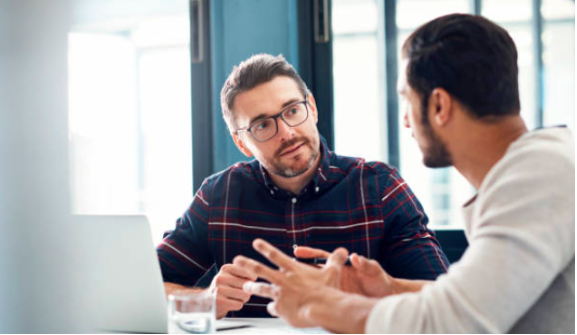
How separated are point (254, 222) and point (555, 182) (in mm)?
1008

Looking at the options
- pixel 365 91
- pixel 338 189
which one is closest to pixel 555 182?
pixel 338 189

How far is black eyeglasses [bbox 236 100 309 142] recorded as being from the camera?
5.30ft

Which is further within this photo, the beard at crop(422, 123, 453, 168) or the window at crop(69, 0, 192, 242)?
the window at crop(69, 0, 192, 242)

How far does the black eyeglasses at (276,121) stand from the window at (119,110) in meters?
1.00

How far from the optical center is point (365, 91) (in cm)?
227

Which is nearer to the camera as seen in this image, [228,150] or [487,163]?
[487,163]

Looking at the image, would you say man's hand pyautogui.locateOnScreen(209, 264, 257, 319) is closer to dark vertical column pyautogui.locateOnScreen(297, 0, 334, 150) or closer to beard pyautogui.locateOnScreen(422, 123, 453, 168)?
beard pyautogui.locateOnScreen(422, 123, 453, 168)

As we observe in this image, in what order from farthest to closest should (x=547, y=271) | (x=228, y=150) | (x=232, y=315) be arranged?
(x=228, y=150) < (x=232, y=315) < (x=547, y=271)

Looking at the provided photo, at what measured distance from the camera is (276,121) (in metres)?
1.61

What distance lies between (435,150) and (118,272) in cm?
65

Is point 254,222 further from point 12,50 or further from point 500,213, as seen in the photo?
point 12,50

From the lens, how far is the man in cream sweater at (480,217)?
2.37ft

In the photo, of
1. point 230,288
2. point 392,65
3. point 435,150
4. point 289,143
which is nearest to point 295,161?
point 289,143

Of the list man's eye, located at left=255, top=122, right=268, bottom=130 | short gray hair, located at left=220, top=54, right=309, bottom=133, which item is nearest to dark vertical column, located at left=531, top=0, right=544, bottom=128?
short gray hair, located at left=220, top=54, right=309, bottom=133
